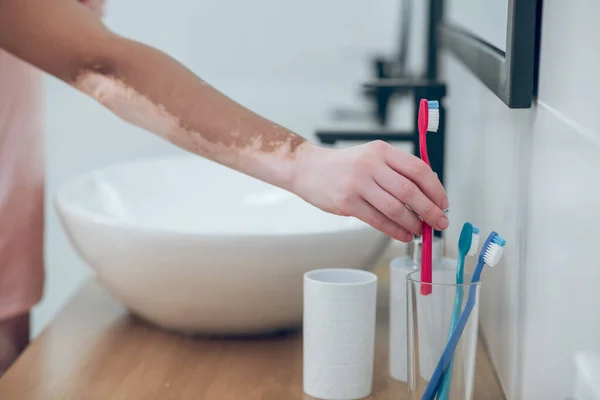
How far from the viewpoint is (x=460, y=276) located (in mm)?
667

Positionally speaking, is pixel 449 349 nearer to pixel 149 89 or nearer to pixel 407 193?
pixel 407 193

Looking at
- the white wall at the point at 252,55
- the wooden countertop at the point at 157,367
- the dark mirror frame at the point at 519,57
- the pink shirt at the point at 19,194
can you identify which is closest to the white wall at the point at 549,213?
the dark mirror frame at the point at 519,57

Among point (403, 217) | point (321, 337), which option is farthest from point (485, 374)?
point (403, 217)

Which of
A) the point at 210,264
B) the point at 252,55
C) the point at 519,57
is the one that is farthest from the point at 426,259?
the point at 252,55

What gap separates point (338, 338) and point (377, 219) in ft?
0.60

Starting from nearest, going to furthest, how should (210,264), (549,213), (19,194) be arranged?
(549,213) < (210,264) < (19,194)

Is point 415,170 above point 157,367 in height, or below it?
above

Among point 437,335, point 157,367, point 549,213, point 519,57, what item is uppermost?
point 519,57

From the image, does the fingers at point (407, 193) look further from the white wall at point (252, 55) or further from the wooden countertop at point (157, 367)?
the white wall at point (252, 55)

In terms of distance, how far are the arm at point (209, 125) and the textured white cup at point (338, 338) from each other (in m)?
0.13

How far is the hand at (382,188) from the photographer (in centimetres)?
61

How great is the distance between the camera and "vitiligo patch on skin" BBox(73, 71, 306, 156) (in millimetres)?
689

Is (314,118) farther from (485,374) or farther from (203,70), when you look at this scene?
(485,374)

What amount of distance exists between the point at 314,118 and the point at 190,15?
34 cm
